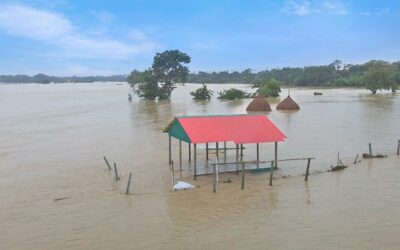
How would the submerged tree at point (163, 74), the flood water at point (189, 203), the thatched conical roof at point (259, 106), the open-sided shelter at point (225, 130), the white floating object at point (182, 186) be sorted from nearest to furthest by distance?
the flood water at point (189, 203) → the white floating object at point (182, 186) → the open-sided shelter at point (225, 130) → the thatched conical roof at point (259, 106) → the submerged tree at point (163, 74)

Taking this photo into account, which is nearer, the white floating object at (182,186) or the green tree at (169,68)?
the white floating object at (182,186)

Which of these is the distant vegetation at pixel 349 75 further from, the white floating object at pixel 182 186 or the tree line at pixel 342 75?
the white floating object at pixel 182 186

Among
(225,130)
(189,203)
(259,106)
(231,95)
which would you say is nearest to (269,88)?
(231,95)

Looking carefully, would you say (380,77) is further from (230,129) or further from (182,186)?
(182,186)

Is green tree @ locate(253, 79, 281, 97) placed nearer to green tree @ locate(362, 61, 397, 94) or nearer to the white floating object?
green tree @ locate(362, 61, 397, 94)

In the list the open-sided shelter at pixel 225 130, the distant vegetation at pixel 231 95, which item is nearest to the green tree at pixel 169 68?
the distant vegetation at pixel 231 95

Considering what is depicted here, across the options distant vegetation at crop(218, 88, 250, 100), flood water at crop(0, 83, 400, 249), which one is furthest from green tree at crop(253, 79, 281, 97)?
flood water at crop(0, 83, 400, 249)

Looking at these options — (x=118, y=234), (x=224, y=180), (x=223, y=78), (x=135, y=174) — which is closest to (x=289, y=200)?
(x=224, y=180)
